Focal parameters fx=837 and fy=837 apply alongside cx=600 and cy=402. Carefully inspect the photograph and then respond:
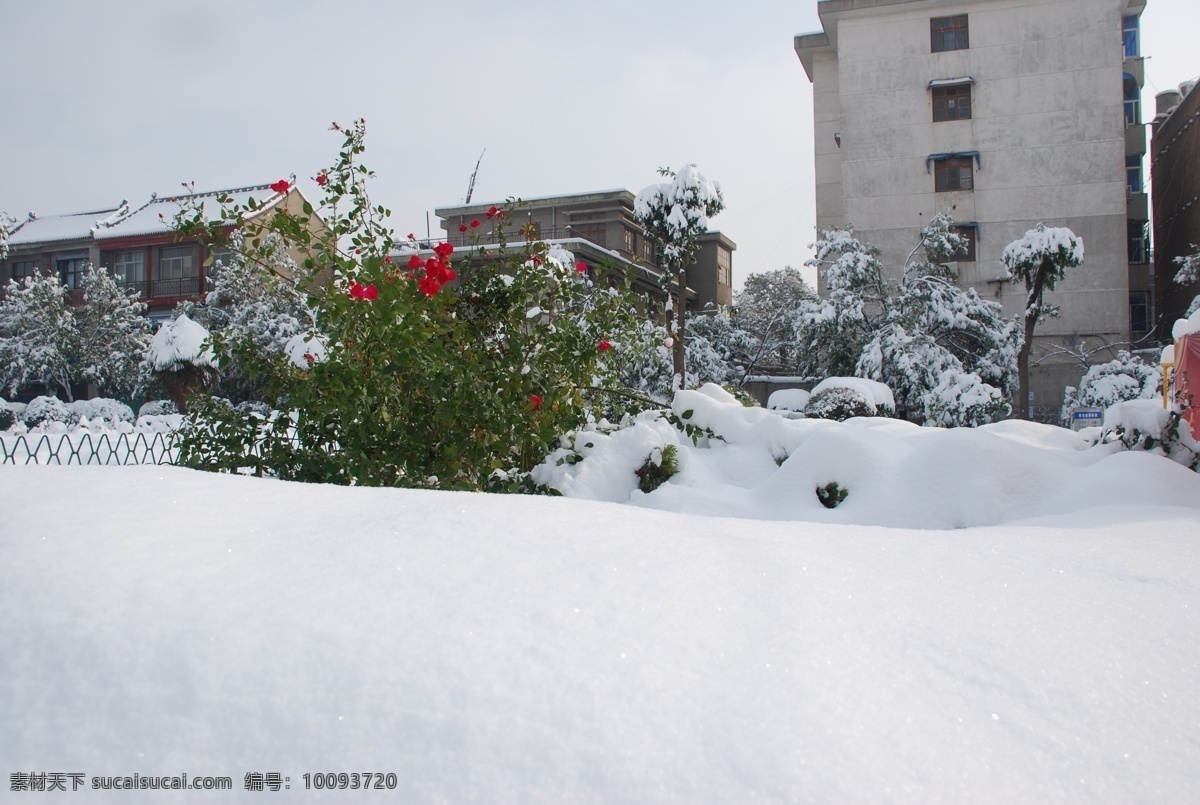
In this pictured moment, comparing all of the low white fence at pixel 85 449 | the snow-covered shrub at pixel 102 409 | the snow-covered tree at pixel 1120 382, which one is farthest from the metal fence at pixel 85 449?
the snow-covered tree at pixel 1120 382

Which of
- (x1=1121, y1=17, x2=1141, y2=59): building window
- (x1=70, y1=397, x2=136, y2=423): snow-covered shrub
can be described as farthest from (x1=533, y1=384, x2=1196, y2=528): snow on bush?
(x1=1121, y1=17, x2=1141, y2=59): building window

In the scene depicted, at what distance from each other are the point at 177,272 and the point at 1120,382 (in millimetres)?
27791

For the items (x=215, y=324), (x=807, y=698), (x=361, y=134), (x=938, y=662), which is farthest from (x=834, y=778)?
(x=215, y=324)

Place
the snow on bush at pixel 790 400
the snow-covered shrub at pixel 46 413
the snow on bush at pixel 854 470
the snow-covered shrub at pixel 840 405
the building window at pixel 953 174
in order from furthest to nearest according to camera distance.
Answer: the building window at pixel 953 174
the snow-covered shrub at pixel 46 413
the snow on bush at pixel 790 400
the snow-covered shrub at pixel 840 405
the snow on bush at pixel 854 470

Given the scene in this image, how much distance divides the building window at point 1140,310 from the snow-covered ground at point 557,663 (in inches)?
1023

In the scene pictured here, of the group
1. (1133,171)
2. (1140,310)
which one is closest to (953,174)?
(1133,171)

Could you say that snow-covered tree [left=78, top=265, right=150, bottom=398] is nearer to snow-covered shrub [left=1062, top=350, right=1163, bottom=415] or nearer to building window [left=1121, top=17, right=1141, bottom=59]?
snow-covered shrub [left=1062, top=350, right=1163, bottom=415]

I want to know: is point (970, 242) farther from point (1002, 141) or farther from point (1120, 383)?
point (1120, 383)

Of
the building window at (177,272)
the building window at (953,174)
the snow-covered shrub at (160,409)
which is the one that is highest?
the building window at (953,174)

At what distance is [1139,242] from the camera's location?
22766 millimetres

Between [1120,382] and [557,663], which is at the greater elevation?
[1120,382]

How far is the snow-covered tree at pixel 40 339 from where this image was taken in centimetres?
2220

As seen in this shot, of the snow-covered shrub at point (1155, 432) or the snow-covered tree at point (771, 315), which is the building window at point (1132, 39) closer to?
the snow-covered tree at point (771, 315)

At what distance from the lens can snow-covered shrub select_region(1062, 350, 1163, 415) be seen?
16016mm
